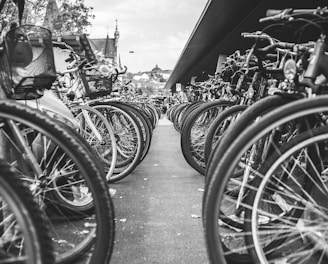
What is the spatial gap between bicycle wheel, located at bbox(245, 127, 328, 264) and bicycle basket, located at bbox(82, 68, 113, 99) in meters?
2.05

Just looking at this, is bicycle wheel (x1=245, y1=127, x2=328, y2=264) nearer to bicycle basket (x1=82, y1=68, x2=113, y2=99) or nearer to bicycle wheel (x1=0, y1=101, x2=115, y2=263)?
bicycle wheel (x1=0, y1=101, x2=115, y2=263)

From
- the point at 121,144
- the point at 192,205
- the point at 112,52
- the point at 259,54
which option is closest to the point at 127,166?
the point at 121,144

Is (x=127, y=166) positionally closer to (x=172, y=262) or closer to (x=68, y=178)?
(x=68, y=178)

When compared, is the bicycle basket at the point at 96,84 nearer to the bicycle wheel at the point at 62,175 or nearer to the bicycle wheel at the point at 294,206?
the bicycle wheel at the point at 62,175

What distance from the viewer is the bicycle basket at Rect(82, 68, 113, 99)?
3628 mm

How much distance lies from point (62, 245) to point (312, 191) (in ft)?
4.63

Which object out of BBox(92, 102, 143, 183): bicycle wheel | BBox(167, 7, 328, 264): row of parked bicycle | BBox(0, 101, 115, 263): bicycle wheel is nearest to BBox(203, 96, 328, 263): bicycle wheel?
BBox(167, 7, 328, 264): row of parked bicycle

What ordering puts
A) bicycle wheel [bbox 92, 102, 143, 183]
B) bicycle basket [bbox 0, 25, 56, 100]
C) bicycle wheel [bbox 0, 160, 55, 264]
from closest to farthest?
bicycle wheel [bbox 0, 160, 55, 264]
bicycle basket [bbox 0, 25, 56, 100]
bicycle wheel [bbox 92, 102, 143, 183]

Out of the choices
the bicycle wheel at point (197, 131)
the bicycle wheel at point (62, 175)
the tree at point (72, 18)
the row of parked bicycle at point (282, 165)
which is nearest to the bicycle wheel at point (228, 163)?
the row of parked bicycle at point (282, 165)

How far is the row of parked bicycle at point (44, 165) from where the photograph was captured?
1.15 meters

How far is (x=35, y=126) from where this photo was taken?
4.79 feet

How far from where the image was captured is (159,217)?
2904mm

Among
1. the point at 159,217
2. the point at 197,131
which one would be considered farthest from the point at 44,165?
the point at 197,131

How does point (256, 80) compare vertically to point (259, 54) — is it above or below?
below
